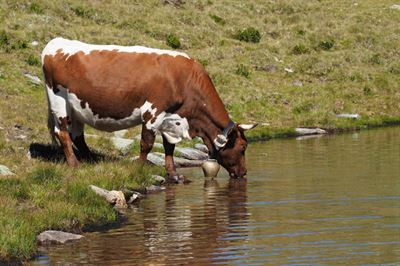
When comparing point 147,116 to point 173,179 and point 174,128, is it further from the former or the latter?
point 173,179

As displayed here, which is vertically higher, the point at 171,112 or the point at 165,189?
the point at 171,112

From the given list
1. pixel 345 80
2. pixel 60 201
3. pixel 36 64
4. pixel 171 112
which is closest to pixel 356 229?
pixel 60 201

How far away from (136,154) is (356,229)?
1359 cm

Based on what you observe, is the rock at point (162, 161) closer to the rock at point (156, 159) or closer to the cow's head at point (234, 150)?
the rock at point (156, 159)

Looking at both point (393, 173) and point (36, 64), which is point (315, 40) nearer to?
point (36, 64)

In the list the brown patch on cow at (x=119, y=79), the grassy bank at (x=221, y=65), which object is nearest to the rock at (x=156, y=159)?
the grassy bank at (x=221, y=65)

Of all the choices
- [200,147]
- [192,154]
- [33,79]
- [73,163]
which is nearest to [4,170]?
[73,163]

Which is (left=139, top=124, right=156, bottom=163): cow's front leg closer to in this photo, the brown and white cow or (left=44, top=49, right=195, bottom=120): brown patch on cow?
the brown and white cow

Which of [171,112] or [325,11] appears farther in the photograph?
[325,11]

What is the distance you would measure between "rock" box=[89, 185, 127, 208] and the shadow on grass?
476cm

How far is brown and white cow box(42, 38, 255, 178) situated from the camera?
74.1 feet

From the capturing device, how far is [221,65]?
50406 millimetres

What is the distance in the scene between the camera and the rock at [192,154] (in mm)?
28475

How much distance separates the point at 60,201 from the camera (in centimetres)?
1669
